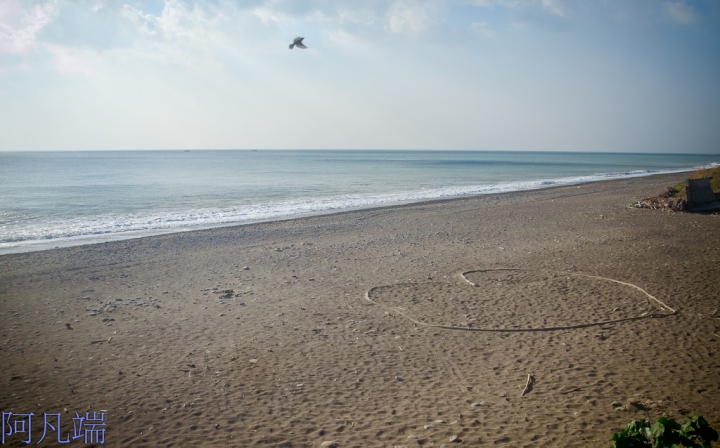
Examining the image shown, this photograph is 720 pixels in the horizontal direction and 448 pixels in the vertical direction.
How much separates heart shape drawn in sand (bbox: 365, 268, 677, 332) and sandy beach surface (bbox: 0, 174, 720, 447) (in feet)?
0.13

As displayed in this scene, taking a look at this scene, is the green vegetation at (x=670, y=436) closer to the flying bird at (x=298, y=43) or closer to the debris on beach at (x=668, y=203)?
the flying bird at (x=298, y=43)

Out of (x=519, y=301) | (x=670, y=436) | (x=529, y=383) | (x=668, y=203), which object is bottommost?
(x=529, y=383)

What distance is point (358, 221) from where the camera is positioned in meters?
16.1

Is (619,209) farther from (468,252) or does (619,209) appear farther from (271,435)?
(271,435)

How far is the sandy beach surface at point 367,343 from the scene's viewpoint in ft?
12.8

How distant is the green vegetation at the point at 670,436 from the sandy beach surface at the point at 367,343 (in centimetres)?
83

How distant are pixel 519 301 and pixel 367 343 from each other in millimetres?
2763

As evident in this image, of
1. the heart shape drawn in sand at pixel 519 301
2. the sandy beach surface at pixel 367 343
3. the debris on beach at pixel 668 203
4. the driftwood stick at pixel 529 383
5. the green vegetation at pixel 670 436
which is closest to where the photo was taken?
the green vegetation at pixel 670 436

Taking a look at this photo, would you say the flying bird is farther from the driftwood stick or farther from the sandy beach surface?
the driftwood stick

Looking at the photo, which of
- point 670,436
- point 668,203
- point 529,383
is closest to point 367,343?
point 529,383

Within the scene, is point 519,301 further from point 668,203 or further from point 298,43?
point 668,203

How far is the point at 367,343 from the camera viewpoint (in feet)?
18.1

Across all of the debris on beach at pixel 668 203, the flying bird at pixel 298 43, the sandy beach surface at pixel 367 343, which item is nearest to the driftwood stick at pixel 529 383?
the sandy beach surface at pixel 367 343

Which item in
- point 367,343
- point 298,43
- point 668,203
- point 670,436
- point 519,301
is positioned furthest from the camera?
point 668,203
